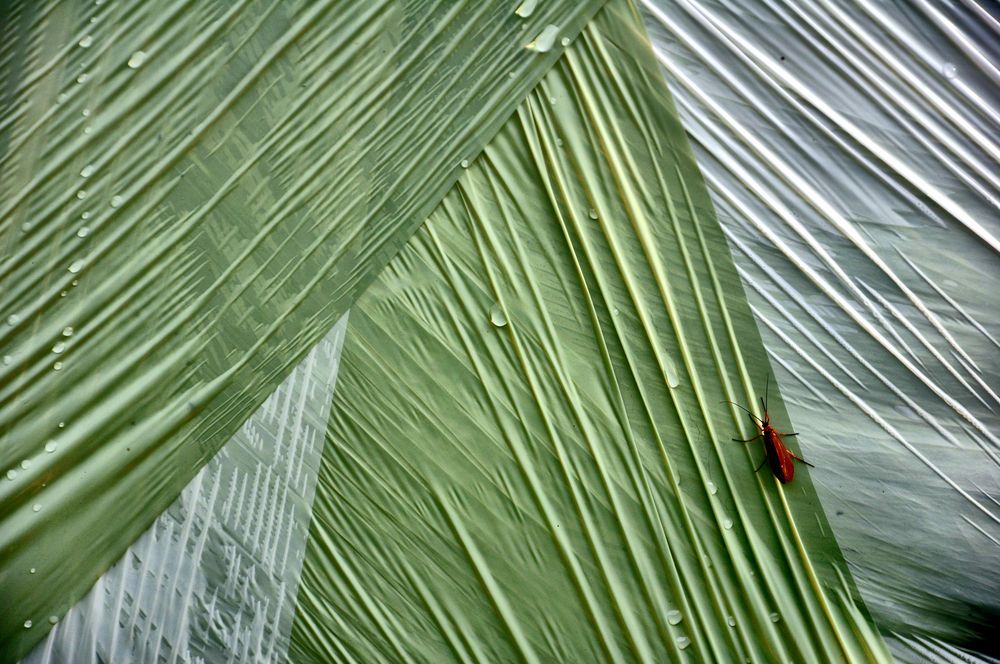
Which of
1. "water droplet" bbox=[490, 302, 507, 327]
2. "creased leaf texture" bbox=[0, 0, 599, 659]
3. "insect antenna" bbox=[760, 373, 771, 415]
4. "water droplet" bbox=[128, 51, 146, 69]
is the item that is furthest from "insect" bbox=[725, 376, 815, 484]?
"water droplet" bbox=[128, 51, 146, 69]

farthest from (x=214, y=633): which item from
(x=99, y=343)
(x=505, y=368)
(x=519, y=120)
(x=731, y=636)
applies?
(x=519, y=120)

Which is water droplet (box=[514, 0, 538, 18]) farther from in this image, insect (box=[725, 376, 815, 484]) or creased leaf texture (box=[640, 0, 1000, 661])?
insect (box=[725, 376, 815, 484])

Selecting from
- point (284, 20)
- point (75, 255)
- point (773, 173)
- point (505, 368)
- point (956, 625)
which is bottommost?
point (956, 625)

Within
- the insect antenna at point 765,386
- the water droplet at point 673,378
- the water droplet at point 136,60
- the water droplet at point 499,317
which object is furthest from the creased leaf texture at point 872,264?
the water droplet at point 136,60

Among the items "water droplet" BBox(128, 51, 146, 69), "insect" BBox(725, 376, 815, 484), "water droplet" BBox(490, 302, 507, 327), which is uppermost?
"water droplet" BBox(128, 51, 146, 69)

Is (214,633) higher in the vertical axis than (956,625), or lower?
higher

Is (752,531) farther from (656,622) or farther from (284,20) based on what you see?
(284,20)
